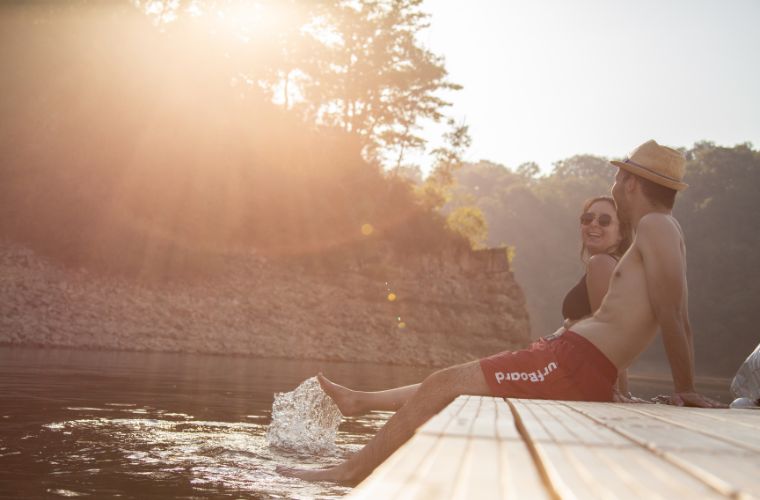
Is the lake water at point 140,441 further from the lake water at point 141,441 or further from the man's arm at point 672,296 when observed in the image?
the man's arm at point 672,296

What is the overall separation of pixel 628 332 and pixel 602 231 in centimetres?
140

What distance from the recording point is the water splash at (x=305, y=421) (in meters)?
5.12

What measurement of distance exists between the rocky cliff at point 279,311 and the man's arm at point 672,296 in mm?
16248

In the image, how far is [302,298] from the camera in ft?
83.8

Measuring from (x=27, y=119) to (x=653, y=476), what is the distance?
2582 centimetres

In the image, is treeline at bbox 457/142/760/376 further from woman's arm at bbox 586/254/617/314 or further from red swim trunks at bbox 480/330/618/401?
red swim trunks at bbox 480/330/618/401

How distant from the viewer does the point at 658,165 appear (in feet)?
10.4

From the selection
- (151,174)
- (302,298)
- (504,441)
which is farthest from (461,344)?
(504,441)

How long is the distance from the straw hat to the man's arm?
0.21 meters

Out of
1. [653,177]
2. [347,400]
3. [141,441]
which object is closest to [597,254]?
[653,177]

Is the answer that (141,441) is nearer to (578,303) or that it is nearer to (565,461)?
(578,303)

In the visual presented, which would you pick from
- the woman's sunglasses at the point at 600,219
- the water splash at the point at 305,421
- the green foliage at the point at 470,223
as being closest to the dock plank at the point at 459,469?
the woman's sunglasses at the point at 600,219

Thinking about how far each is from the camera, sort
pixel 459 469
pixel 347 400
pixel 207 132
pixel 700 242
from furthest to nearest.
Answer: pixel 700 242 → pixel 207 132 → pixel 347 400 → pixel 459 469

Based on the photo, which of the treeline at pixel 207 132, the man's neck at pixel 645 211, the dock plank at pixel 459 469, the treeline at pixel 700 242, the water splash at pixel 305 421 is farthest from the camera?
the treeline at pixel 700 242
